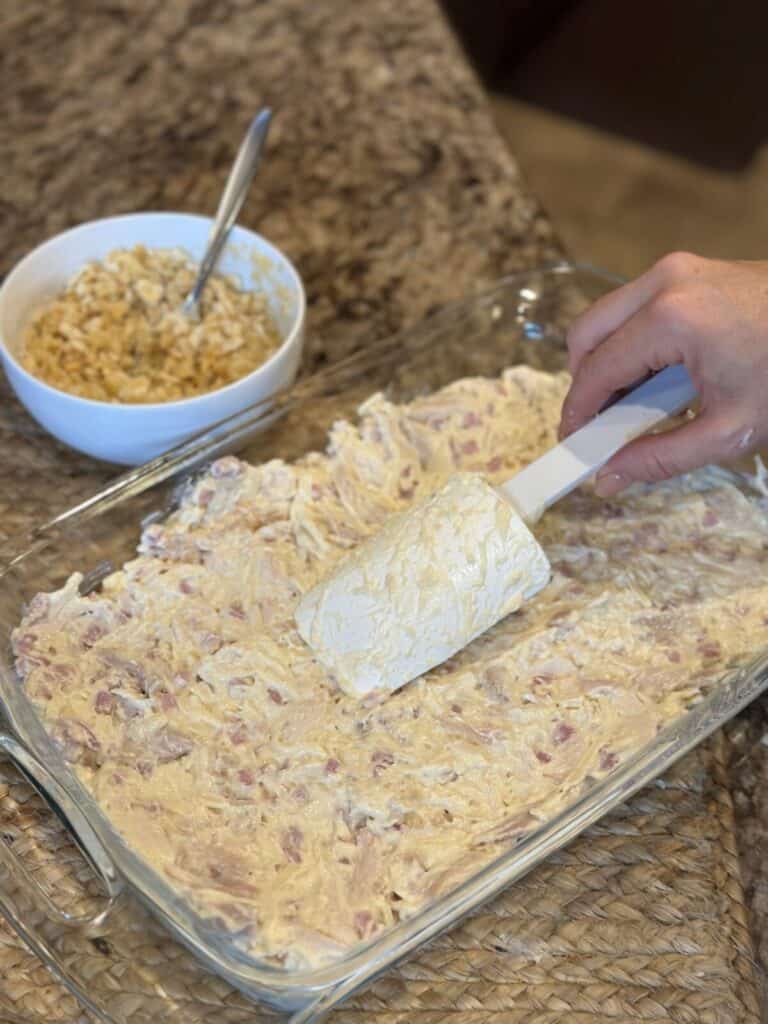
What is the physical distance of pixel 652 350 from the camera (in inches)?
39.7

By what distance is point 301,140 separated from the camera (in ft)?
5.45

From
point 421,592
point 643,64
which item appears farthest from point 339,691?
point 643,64

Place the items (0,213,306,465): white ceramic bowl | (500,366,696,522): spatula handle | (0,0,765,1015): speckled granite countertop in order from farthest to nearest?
(0,0,765,1015): speckled granite countertop, (0,213,306,465): white ceramic bowl, (500,366,696,522): spatula handle

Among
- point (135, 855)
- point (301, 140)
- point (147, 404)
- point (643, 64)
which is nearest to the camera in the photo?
point (135, 855)

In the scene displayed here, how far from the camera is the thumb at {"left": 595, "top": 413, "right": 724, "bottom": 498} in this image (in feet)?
3.27

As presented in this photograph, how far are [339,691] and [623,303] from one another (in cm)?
43

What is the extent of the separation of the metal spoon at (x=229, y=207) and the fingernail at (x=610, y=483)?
1.70ft

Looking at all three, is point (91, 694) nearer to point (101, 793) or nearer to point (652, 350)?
point (101, 793)

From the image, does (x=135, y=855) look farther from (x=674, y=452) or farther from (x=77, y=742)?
(x=674, y=452)

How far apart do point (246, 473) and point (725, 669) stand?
1.58 ft

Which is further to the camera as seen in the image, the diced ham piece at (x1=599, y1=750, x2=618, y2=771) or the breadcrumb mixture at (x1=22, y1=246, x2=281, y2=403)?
the breadcrumb mixture at (x1=22, y1=246, x2=281, y2=403)

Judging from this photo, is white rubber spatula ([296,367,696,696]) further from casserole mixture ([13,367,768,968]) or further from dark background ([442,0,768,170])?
dark background ([442,0,768,170])

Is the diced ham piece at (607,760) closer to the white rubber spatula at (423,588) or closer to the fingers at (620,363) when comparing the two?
the white rubber spatula at (423,588)

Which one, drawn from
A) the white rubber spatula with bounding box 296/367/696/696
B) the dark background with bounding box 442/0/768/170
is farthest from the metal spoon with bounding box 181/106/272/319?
the dark background with bounding box 442/0/768/170
